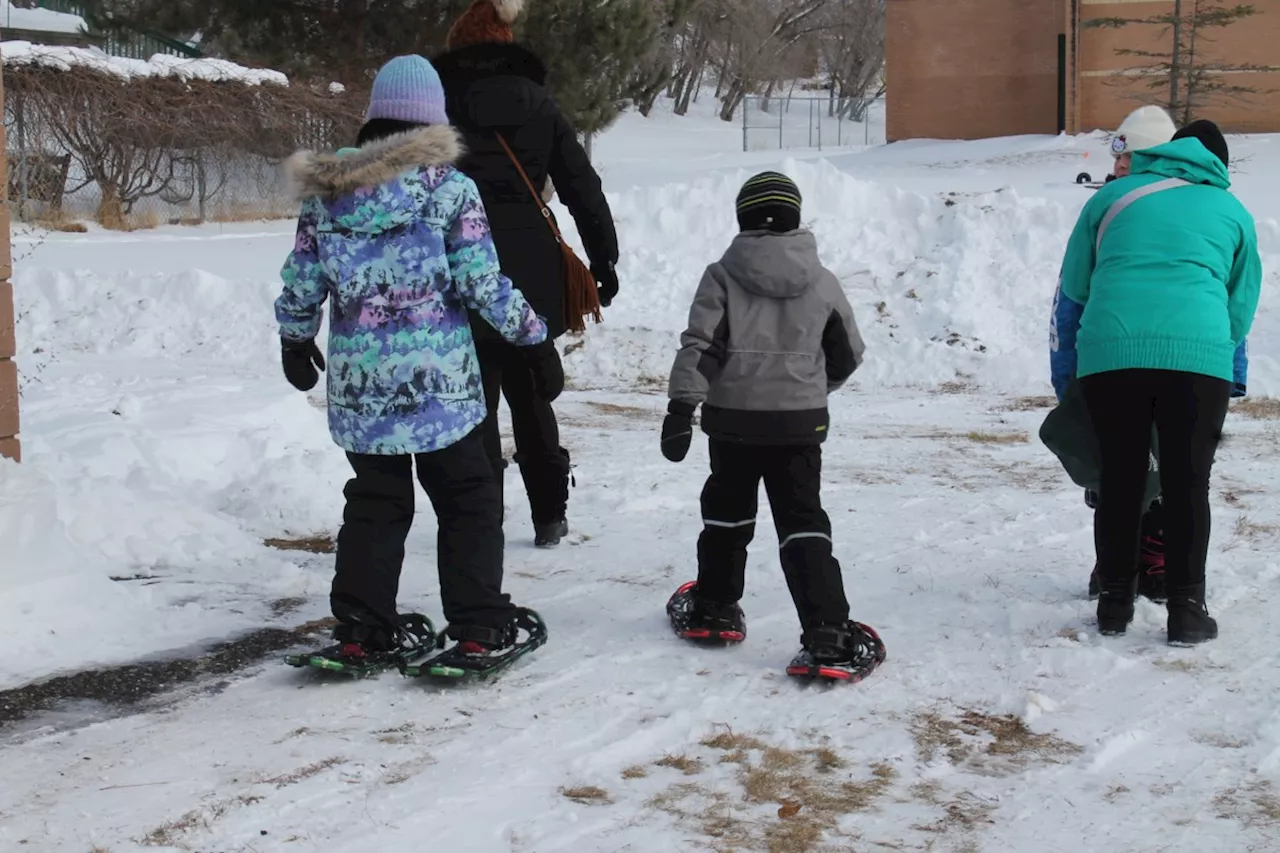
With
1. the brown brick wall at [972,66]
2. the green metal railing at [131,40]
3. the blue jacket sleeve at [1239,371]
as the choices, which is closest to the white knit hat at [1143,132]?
the blue jacket sleeve at [1239,371]

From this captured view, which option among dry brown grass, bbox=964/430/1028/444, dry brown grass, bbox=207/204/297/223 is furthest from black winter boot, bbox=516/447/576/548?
dry brown grass, bbox=207/204/297/223

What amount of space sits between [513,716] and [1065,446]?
2.11m

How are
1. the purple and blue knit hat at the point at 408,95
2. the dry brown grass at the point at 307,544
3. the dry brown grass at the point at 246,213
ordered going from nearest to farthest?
1. the purple and blue knit hat at the point at 408,95
2. the dry brown grass at the point at 307,544
3. the dry brown grass at the point at 246,213

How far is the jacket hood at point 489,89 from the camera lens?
5.02 metres

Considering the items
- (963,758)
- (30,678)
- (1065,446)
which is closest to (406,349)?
(30,678)

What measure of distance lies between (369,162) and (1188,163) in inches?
98.8

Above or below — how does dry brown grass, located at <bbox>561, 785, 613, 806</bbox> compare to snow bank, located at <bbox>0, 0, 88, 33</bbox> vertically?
below

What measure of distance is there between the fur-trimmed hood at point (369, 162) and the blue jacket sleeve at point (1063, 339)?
2.13 m

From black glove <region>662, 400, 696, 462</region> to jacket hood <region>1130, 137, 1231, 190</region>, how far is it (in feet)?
5.52

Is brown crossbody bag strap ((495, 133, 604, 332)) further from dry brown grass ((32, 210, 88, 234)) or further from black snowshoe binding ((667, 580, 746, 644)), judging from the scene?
dry brown grass ((32, 210, 88, 234))

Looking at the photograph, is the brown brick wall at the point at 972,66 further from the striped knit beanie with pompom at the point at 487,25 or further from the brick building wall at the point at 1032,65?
the striped knit beanie with pompom at the point at 487,25

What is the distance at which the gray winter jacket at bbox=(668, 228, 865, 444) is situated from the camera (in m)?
4.28

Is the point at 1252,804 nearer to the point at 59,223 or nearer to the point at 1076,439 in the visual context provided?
the point at 1076,439

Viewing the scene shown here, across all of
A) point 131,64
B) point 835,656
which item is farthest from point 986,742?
point 131,64
